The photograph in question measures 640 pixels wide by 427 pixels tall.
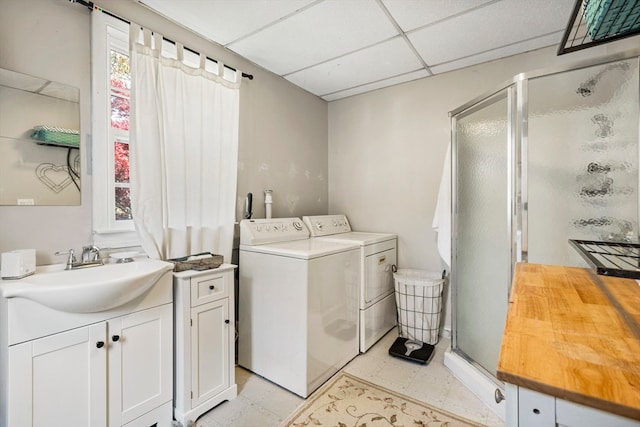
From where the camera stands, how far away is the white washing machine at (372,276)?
2.26 meters

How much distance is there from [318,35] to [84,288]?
1958 mm

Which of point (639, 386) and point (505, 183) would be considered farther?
point (505, 183)

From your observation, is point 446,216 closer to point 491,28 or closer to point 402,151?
point 402,151

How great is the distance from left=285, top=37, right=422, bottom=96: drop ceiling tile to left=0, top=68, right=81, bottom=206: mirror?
5.66 feet

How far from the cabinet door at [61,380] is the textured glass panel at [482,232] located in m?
2.10

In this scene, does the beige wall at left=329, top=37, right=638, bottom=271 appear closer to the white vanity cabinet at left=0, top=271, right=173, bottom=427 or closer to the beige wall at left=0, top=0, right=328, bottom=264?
the beige wall at left=0, top=0, right=328, bottom=264

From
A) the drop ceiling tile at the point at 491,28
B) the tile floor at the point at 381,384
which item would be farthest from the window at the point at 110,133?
the drop ceiling tile at the point at 491,28

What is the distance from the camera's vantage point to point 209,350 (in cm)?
164

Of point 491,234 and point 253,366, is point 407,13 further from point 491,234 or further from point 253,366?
point 253,366

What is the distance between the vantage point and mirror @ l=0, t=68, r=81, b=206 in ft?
4.27

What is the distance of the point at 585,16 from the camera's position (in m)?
1.10

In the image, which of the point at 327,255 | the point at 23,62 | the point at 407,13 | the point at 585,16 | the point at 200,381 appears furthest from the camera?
the point at 327,255

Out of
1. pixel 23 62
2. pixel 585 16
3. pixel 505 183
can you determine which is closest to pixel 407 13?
pixel 585 16

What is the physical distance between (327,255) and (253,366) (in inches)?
37.3
